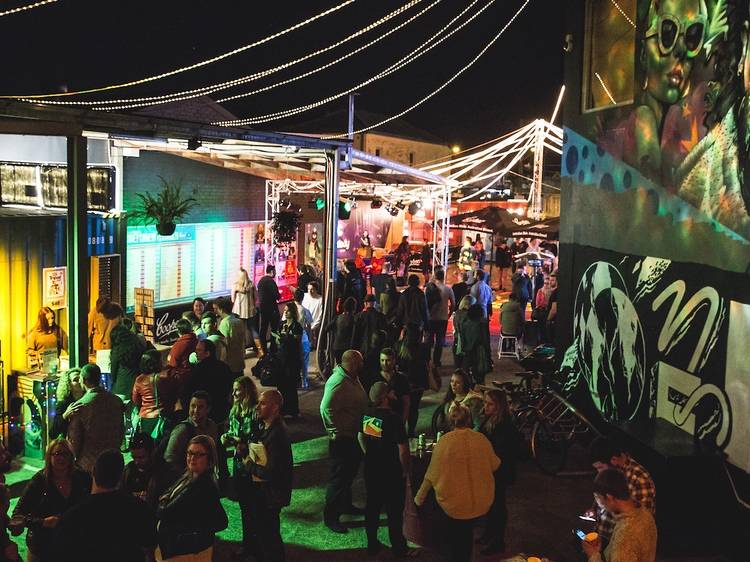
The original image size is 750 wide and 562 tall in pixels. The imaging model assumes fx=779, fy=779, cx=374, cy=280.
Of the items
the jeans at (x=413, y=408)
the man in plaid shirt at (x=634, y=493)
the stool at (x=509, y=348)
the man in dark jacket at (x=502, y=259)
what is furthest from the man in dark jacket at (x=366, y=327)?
the man in dark jacket at (x=502, y=259)

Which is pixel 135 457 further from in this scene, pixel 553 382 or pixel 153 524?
pixel 553 382

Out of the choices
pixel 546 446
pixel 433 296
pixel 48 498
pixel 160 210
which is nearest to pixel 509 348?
pixel 433 296

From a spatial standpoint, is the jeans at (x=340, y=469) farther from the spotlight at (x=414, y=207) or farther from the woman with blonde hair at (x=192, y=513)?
the spotlight at (x=414, y=207)

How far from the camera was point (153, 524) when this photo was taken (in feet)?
14.9

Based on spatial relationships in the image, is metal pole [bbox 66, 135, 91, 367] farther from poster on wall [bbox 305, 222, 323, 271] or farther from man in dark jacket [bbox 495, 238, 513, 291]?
man in dark jacket [bbox 495, 238, 513, 291]

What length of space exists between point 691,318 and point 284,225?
43.4 ft

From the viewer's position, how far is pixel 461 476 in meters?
5.52

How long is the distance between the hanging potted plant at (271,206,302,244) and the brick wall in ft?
2.38

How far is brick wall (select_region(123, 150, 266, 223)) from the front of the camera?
1544cm

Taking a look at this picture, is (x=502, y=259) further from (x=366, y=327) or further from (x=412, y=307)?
(x=366, y=327)

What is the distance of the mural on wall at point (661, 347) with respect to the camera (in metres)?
7.33

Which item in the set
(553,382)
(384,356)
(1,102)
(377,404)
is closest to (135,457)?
(377,404)

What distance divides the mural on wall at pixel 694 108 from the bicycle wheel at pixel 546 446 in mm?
3036

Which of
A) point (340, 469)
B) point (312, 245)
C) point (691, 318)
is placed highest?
point (312, 245)
